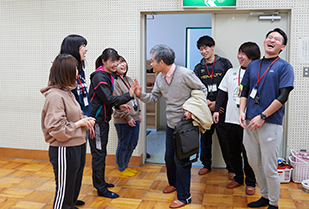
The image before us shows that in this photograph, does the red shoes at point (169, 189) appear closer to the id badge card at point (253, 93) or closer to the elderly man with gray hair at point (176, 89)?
the elderly man with gray hair at point (176, 89)

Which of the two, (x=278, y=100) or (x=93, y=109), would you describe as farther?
(x=93, y=109)

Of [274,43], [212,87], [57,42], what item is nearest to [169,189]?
[212,87]

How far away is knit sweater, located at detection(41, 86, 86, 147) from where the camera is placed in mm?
2205

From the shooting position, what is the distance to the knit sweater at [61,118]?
86.8 inches

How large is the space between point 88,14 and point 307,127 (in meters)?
3.43

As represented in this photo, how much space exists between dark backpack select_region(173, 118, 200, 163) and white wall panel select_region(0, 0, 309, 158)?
4.99 feet

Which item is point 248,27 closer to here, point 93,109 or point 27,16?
point 93,109

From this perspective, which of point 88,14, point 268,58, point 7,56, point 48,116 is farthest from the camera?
point 7,56

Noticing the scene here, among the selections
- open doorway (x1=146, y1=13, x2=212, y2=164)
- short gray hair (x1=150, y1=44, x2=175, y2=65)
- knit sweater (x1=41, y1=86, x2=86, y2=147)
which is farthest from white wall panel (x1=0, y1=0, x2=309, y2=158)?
open doorway (x1=146, y1=13, x2=212, y2=164)

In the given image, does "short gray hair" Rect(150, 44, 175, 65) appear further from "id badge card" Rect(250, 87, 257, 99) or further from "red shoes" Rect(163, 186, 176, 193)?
"red shoes" Rect(163, 186, 176, 193)

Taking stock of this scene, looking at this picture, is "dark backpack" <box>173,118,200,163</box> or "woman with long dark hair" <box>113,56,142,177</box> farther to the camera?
"woman with long dark hair" <box>113,56,142,177</box>

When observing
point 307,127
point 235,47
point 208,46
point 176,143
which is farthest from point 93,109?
point 307,127

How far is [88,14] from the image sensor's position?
4379 millimetres

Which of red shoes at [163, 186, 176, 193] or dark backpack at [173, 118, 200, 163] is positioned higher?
dark backpack at [173, 118, 200, 163]
